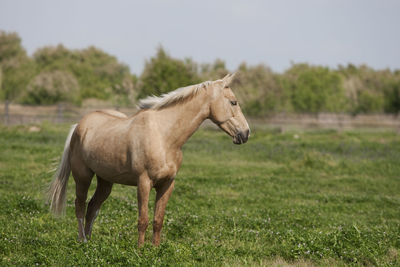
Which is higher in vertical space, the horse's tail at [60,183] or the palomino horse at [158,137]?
the palomino horse at [158,137]

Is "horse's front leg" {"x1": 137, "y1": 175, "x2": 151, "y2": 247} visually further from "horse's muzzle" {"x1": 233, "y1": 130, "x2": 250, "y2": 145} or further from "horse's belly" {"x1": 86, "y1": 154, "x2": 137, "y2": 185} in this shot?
"horse's muzzle" {"x1": 233, "y1": 130, "x2": 250, "y2": 145}

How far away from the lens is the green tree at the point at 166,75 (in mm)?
29664

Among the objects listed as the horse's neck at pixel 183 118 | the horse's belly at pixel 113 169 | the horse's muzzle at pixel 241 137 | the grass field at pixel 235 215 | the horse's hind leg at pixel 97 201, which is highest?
the horse's neck at pixel 183 118

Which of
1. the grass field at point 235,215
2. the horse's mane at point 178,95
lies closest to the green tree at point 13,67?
the grass field at point 235,215

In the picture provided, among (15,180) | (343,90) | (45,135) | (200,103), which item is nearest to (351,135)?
(45,135)

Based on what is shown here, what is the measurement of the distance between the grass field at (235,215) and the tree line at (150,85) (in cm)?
1804

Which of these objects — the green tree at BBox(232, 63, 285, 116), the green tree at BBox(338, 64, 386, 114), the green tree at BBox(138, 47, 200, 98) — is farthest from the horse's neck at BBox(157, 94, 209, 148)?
the green tree at BBox(338, 64, 386, 114)

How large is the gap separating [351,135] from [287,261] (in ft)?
80.1

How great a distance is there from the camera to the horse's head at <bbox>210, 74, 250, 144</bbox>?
17.2 ft

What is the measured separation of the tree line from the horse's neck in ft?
85.2

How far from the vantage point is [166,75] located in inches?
1190

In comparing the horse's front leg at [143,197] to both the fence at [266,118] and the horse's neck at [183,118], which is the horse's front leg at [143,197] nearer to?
the horse's neck at [183,118]

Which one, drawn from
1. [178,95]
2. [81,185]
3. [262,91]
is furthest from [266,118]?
[178,95]

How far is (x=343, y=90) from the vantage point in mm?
66062
